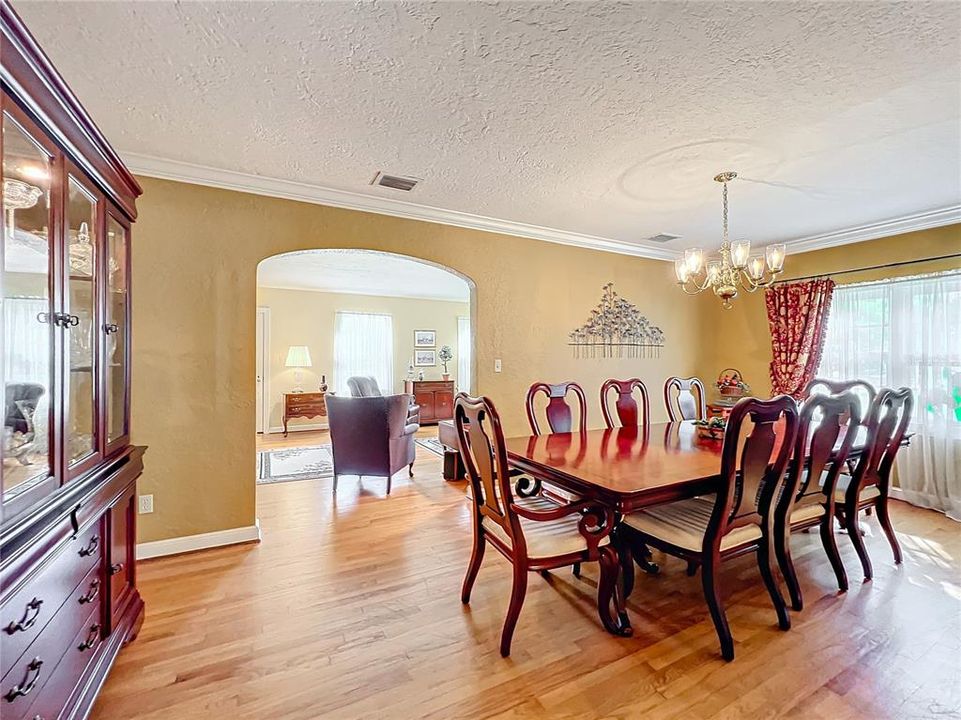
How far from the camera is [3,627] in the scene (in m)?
1.00

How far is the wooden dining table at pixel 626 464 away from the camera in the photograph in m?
1.80

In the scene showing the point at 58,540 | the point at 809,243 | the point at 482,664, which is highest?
the point at 809,243

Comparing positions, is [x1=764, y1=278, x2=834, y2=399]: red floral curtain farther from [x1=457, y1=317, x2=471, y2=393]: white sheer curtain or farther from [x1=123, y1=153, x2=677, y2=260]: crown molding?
[x1=457, y1=317, x2=471, y2=393]: white sheer curtain

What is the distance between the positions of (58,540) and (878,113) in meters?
3.68

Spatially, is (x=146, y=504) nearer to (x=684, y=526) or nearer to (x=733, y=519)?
(x=684, y=526)

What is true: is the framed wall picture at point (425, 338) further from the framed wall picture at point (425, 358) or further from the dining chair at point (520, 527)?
the dining chair at point (520, 527)

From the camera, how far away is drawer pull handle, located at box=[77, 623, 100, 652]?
1435 mm

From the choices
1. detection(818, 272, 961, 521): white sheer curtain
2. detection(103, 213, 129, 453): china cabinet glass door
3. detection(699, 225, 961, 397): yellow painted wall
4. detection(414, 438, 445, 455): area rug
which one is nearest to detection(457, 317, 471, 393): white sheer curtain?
detection(414, 438, 445, 455): area rug

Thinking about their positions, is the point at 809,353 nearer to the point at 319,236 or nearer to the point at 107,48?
the point at 319,236

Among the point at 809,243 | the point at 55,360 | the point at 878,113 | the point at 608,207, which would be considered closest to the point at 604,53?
the point at 878,113

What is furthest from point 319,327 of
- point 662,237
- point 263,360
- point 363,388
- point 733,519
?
point 733,519

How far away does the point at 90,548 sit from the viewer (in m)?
1.50

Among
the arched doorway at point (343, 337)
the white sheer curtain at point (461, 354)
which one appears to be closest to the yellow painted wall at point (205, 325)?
the arched doorway at point (343, 337)

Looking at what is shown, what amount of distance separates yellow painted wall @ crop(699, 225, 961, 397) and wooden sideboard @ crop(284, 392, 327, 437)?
18.6ft
